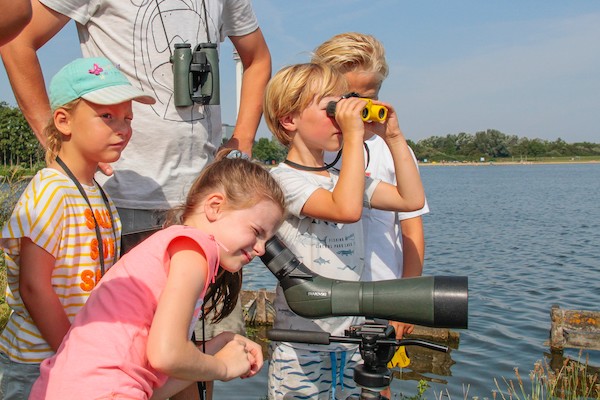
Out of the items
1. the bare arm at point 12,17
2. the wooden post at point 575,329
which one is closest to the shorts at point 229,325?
the bare arm at point 12,17

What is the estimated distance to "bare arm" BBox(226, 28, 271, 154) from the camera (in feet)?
8.79

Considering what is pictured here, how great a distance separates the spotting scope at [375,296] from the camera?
1.37 metres

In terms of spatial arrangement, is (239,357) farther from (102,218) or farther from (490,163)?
(490,163)

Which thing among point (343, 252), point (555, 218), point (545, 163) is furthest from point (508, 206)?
point (545, 163)

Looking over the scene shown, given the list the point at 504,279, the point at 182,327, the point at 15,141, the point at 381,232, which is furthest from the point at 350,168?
the point at 15,141

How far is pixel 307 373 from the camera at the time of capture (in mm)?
2086

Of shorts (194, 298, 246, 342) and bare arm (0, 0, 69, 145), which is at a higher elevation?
bare arm (0, 0, 69, 145)

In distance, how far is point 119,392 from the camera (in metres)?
1.34

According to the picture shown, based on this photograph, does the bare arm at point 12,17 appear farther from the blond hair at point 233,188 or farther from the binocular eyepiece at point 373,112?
the binocular eyepiece at point 373,112

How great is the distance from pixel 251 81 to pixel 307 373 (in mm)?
1315

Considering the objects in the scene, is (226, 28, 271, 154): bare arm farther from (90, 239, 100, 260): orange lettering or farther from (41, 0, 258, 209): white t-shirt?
(90, 239, 100, 260): orange lettering

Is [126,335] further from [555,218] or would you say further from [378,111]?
[555,218]

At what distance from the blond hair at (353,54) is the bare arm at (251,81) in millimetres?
302

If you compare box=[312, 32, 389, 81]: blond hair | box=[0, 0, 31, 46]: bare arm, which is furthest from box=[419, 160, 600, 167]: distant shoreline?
box=[0, 0, 31, 46]: bare arm
